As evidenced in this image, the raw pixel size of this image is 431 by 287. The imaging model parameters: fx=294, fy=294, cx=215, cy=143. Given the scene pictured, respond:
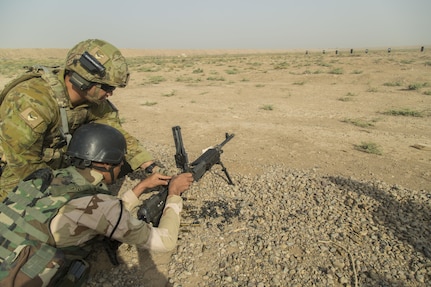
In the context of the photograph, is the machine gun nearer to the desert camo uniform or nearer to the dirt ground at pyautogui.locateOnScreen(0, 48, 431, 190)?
the desert camo uniform

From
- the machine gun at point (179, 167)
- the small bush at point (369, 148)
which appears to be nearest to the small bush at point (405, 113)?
the small bush at point (369, 148)

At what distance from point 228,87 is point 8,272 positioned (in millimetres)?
14004

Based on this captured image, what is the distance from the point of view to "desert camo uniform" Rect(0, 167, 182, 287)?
1.99m

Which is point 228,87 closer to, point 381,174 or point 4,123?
point 381,174

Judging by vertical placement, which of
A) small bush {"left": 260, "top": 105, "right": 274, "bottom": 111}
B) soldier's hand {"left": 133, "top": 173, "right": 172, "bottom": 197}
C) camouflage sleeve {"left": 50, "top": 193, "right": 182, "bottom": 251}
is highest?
camouflage sleeve {"left": 50, "top": 193, "right": 182, "bottom": 251}

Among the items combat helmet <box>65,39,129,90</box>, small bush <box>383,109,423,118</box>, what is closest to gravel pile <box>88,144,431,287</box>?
combat helmet <box>65,39,129,90</box>

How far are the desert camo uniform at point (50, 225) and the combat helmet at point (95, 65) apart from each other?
133 centimetres

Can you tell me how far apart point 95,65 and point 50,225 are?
1711 mm

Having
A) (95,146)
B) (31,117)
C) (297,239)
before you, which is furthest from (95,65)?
(297,239)

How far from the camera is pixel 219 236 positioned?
3.29 metres

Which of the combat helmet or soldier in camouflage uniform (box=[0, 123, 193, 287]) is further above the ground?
the combat helmet

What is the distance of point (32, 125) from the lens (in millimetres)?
2832

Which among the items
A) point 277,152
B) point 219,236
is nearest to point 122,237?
point 219,236

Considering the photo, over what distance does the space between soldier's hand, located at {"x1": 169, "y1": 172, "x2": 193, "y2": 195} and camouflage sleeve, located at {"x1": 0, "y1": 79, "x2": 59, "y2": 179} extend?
55.8 inches
